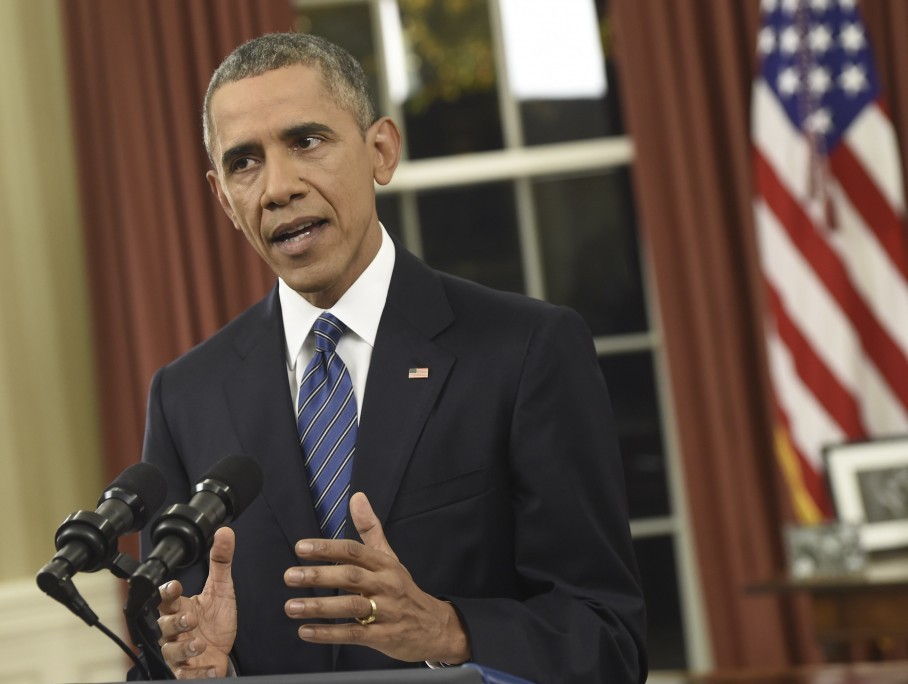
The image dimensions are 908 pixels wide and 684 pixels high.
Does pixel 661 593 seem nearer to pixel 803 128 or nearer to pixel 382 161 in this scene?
pixel 803 128

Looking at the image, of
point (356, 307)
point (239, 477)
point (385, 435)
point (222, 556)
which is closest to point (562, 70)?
point (356, 307)

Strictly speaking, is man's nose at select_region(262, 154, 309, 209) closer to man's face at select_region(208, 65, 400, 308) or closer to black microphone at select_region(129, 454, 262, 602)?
man's face at select_region(208, 65, 400, 308)

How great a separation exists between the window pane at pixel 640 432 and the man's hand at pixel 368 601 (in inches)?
131

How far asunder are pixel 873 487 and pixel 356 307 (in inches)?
98.6

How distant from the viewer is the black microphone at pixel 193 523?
3.55 ft

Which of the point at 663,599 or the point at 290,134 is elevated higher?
the point at 290,134

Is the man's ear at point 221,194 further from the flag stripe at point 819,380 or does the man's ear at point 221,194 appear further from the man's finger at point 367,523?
the flag stripe at point 819,380

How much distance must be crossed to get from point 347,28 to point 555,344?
3.36 m

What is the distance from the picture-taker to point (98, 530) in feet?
3.73

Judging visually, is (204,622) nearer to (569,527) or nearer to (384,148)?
(569,527)

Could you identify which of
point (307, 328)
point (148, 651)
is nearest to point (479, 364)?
point (307, 328)

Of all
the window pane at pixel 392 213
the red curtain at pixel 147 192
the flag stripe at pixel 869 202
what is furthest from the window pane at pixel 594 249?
the red curtain at pixel 147 192

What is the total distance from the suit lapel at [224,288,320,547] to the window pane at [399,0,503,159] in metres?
3.02

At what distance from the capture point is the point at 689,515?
418 centimetres
